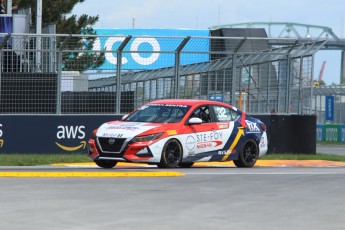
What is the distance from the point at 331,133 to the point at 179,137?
33998mm

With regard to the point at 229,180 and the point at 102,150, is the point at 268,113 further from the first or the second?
the point at 229,180

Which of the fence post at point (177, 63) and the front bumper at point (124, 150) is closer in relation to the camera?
the front bumper at point (124, 150)

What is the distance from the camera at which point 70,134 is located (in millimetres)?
25188

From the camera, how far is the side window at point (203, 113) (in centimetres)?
2085

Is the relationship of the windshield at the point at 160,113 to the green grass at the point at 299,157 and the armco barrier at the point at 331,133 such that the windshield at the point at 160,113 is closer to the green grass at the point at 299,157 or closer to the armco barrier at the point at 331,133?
the green grass at the point at 299,157

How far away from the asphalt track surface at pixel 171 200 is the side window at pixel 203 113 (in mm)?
2743

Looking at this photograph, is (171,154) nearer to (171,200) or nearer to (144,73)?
(144,73)

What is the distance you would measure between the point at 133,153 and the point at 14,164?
2914 mm

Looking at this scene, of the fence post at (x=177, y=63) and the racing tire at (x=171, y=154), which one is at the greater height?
the fence post at (x=177, y=63)

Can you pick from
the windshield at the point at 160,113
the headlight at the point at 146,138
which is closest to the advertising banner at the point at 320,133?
the windshield at the point at 160,113

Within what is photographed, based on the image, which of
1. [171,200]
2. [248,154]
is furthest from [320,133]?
[171,200]

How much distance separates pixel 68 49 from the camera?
2498cm

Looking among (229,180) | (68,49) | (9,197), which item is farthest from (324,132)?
(9,197)

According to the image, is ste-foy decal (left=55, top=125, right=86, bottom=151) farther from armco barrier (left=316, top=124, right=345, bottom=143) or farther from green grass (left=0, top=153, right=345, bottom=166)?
armco barrier (left=316, top=124, right=345, bottom=143)
